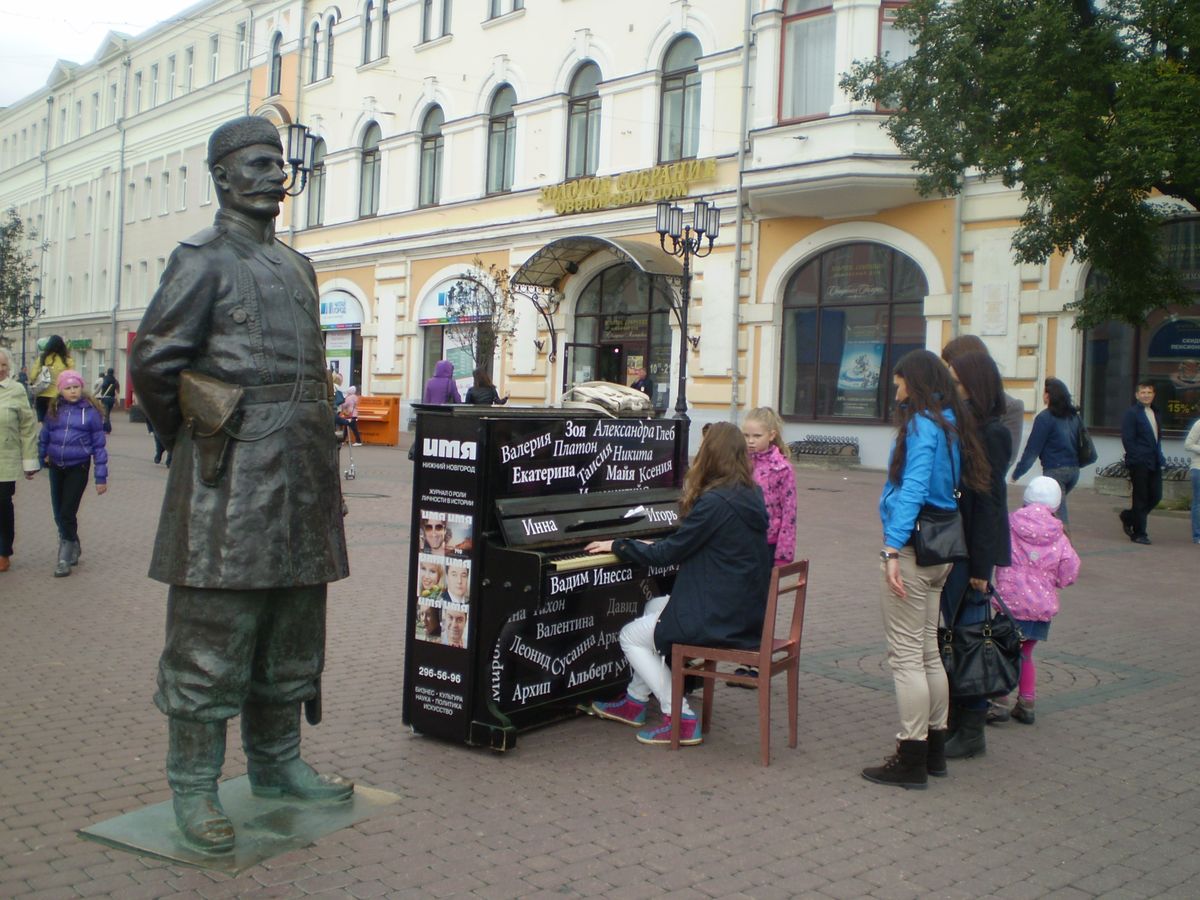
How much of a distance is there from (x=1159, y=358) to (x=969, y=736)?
1555 cm

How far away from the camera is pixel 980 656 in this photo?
5441 millimetres

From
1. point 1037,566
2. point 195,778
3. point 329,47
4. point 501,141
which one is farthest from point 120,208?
point 195,778

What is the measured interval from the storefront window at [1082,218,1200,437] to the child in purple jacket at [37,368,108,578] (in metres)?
14.9

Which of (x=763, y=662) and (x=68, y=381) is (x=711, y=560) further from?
(x=68, y=381)

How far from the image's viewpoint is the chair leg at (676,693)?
538cm

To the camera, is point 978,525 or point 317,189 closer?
point 978,525

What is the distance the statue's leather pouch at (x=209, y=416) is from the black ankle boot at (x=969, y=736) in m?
3.54

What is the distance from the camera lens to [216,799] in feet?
13.4

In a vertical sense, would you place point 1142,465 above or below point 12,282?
below

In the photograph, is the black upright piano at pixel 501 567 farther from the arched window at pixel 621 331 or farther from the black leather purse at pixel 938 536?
the arched window at pixel 621 331

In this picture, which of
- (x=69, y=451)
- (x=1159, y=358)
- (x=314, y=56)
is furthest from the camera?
(x=314, y=56)

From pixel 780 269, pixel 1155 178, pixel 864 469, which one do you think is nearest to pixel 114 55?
pixel 780 269

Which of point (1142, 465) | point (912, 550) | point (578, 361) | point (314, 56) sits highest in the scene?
point (314, 56)

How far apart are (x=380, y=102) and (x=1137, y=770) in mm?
31993
